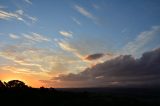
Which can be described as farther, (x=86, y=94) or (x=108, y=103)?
(x=86, y=94)

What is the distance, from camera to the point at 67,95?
124ft

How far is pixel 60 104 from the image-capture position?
3341 cm

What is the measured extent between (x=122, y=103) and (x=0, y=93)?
1700 centimetres

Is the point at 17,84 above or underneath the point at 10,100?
above

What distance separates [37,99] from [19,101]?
96.3 inches

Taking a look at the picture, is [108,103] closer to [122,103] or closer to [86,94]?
[122,103]

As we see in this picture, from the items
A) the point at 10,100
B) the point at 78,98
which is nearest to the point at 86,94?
the point at 78,98

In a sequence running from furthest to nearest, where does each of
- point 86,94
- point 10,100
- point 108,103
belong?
point 86,94 < point 108,103 < point 10,100

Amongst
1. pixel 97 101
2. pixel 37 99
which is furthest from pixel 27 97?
pixel 97 101

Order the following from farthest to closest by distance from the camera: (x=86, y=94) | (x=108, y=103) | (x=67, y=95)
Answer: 1. (x=86, y=94)
2. (x=67, y=95)
3. (x=108, y=103)

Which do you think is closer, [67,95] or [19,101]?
[19,101]

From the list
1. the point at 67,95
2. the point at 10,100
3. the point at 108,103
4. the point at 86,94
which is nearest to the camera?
the point at 10,100

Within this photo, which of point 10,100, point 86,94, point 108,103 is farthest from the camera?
point 86,94

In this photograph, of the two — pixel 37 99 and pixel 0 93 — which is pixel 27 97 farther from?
pixel 0 93
